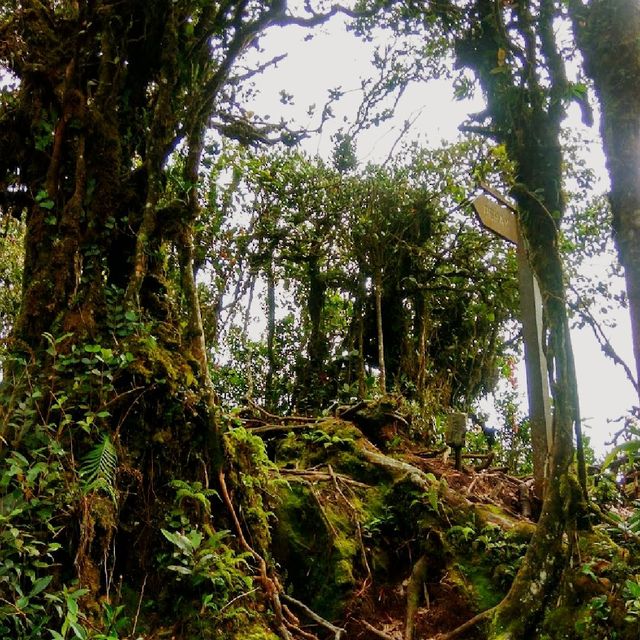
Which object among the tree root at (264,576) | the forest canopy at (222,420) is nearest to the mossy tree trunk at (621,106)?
the forest canopy at (222,420)

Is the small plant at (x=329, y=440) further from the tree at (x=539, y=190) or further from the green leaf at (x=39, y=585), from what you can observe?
the green leaf at (x=39, y=585)

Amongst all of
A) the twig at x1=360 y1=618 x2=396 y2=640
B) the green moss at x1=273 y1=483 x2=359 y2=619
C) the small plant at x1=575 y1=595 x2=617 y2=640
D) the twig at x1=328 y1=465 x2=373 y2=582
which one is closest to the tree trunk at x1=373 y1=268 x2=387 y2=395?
the twig at x1=328 y1=465 x2=373 y2=582

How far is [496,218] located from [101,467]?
14.5 ft

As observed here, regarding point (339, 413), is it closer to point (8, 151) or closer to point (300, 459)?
point (300, 459)

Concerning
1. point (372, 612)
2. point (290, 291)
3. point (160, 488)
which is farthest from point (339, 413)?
point (290, 291)

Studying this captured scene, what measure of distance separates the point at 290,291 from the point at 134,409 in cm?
880

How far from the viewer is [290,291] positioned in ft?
43.3

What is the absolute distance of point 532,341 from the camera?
586 cm

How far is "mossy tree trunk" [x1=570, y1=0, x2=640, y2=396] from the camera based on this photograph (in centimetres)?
277

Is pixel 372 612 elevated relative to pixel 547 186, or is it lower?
lower

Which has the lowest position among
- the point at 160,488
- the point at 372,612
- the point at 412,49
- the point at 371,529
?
the point at 372,612

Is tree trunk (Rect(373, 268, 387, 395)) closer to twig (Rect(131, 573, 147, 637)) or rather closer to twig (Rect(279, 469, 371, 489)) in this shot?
twig (Rect(279, 469, 371, 489))

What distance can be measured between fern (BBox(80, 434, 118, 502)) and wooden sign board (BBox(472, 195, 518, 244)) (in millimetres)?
4014

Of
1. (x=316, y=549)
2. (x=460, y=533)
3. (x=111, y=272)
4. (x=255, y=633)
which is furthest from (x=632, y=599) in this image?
(x=111, y=272)
